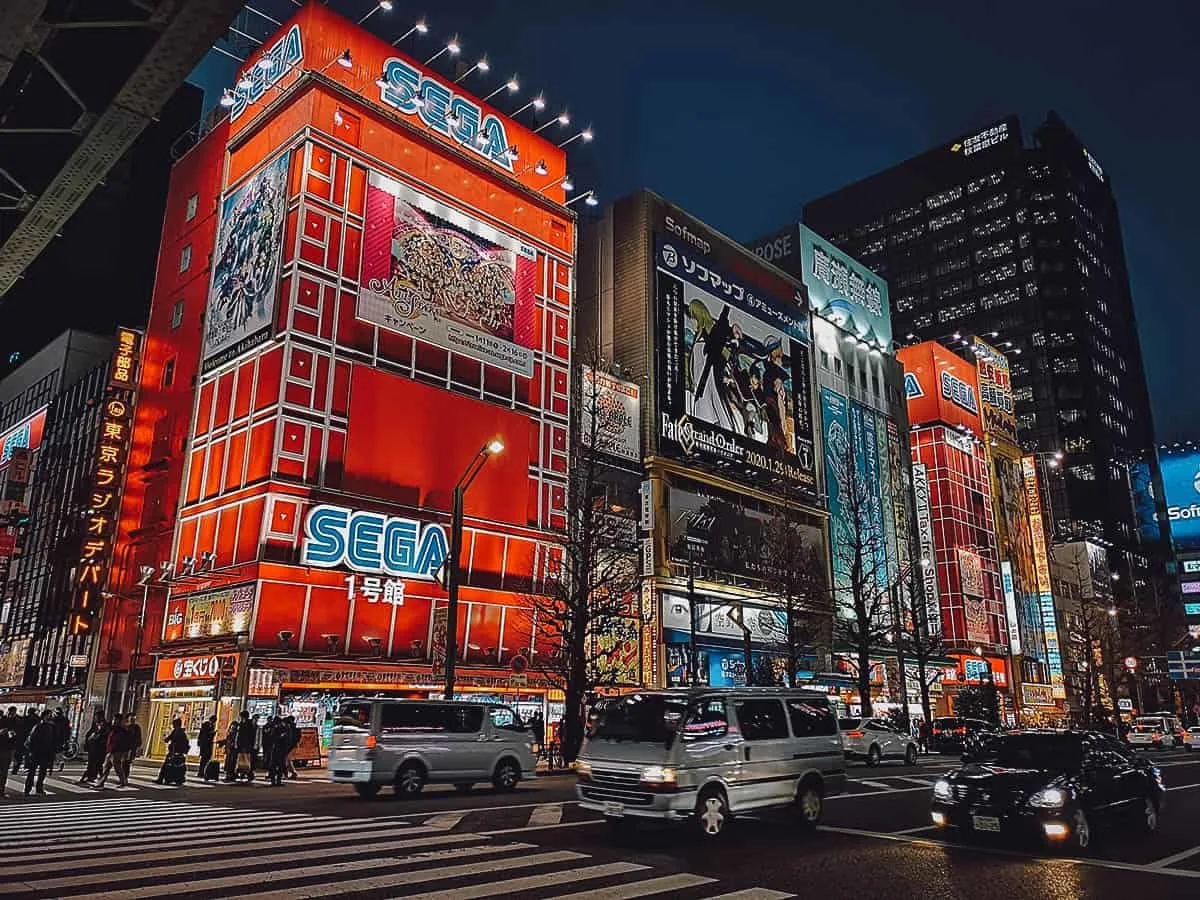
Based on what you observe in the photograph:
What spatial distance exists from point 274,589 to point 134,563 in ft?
38.1

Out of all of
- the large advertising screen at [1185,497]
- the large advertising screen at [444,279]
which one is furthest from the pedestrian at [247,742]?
the large advertising screen at [1185,497]

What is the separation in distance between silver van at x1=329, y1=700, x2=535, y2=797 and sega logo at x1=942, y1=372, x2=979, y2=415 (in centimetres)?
5740

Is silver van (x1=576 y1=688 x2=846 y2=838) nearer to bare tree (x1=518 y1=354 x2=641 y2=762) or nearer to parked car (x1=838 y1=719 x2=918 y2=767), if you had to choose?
bare tree (x1=518 y1=354 x2=641 y2=762)

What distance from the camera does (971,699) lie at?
161 ft

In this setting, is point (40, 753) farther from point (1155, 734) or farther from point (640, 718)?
point (1155, 734)

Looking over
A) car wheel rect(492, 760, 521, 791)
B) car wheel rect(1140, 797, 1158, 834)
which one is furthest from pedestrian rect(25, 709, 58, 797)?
car wheel rect(1140, 797, 1158, 834)

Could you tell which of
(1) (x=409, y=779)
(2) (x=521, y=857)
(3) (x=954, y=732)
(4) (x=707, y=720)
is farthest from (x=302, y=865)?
(3) (x=954, y=732)

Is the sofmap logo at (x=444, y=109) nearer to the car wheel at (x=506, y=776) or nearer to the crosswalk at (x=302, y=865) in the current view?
the car wheel at (x=506, y=776)

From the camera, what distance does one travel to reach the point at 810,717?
14.2m

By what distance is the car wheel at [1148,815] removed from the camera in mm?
12648

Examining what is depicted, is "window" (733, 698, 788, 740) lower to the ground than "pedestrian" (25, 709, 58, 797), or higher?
higher

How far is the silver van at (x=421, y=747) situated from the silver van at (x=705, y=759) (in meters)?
6.13

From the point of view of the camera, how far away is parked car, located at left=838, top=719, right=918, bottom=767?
28266 millimetres

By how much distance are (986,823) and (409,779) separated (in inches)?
449
